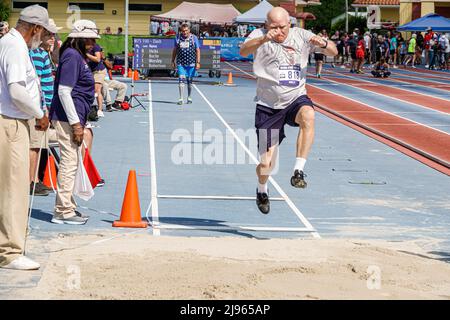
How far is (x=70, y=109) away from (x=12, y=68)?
2.32 meters

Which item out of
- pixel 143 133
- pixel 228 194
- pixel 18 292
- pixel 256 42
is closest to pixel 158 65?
pixel 143 133

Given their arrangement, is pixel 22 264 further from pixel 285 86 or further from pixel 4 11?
pixel 4 11

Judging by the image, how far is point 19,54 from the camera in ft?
26.4

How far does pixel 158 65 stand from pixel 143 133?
16.2m

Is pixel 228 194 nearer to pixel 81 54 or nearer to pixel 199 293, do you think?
pixel 81 54

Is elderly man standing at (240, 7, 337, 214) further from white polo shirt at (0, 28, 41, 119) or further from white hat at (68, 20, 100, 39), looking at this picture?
white polo shirt at (0, 28, 41, 119)

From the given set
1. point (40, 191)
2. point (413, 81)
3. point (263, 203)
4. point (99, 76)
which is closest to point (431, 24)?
point (413, 81)

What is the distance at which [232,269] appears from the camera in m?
8.09

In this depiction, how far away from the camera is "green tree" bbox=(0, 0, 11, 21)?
6270 centimetres

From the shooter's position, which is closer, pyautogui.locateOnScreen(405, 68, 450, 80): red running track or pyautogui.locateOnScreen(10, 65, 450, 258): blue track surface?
pyautogui.locateOnScreen(10, 65, 450, 258): blue track surface

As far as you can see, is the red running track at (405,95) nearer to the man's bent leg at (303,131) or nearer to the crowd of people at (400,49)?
the crowd of people at (400,49)

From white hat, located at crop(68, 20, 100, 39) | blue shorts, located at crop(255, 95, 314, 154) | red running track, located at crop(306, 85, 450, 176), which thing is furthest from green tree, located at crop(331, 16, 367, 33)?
blue shorts, located at crop(255, 95, 314, 154)

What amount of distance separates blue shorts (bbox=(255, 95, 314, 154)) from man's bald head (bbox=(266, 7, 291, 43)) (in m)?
0.76

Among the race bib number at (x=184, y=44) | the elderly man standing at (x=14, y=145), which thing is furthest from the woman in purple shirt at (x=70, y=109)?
the race bib number at (x=184, y=44)
